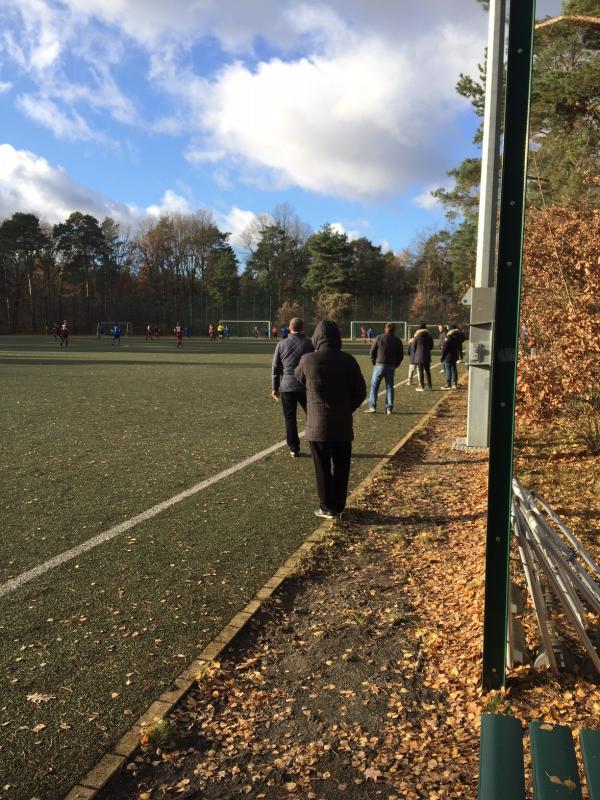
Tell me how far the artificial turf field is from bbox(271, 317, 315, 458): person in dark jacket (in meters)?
0.68

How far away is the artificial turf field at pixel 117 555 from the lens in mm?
2986

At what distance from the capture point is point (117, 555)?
503 centimetres

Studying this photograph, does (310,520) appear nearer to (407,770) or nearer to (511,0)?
(407,770)

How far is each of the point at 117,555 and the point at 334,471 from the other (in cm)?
207

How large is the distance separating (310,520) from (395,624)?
2.12 m

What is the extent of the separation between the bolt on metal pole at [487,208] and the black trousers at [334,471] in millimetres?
2773

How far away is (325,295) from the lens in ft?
262

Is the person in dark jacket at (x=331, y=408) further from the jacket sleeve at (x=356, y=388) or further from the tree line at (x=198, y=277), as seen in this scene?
the tree line at (x=198, y=277)

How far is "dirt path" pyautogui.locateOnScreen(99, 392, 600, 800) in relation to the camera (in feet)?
8.46

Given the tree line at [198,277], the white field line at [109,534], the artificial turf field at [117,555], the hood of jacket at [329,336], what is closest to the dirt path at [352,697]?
the artificial turf field at [117,555]

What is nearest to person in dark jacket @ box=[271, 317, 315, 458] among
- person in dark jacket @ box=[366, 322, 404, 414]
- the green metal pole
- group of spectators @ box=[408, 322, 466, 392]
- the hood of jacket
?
the hood of jacket

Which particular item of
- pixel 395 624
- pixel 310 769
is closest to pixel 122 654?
pixel 310 769

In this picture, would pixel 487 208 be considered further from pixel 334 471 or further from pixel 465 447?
pixel 334 471

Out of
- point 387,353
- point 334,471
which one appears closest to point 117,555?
point 334,471
